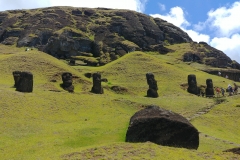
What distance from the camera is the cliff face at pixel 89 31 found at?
12962 centimetres

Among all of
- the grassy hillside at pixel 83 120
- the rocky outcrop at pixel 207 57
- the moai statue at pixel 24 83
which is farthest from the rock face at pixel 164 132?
the rocky outcrop at pixel 207 57

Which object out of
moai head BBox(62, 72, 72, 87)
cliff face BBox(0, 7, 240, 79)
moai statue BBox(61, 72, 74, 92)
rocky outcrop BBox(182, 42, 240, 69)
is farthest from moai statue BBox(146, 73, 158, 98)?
rocky outcrop BBox(182, 42, 240, 69)

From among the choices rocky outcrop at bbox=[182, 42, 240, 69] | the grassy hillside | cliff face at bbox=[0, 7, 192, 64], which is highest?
cliff face at bbox=[0, 7, 192, 64]

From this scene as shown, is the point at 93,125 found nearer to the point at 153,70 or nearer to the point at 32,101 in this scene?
the point at 32,101

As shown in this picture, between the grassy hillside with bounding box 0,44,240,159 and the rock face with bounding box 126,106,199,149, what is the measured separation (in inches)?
55.7

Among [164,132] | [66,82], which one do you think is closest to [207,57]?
[66,82]

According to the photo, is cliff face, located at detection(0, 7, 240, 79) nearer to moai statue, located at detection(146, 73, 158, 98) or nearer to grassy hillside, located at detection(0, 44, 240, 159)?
grassy hillside, located at detection(0, 44, 240, 159)

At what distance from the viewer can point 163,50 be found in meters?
142

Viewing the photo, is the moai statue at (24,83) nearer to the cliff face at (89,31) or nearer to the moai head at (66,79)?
the moai head at (66,79)

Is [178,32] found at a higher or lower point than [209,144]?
higher

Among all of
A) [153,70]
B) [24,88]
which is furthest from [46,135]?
[153,70]

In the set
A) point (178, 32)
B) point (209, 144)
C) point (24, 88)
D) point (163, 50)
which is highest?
point (178, 32)

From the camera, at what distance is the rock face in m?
23.4

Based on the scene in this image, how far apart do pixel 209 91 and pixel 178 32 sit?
406 ft
